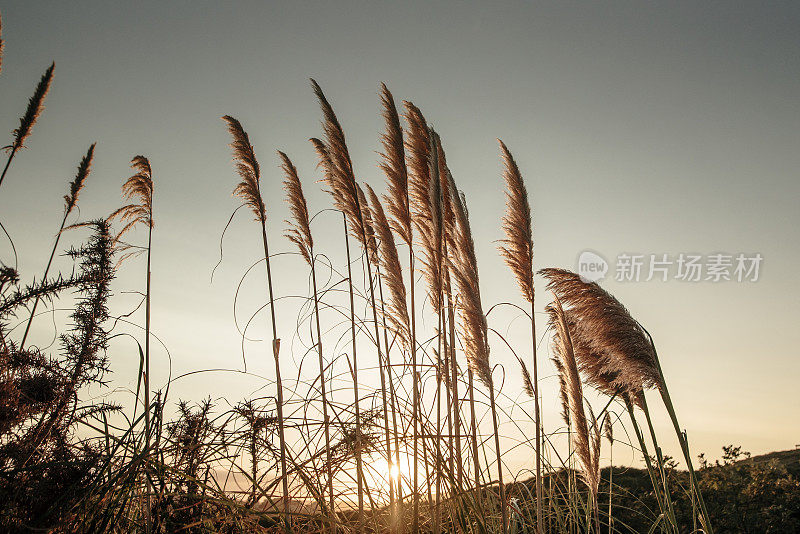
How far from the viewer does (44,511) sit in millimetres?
2047

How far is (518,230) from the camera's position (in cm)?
307

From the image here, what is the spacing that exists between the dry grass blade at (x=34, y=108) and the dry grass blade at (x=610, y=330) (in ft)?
11.6

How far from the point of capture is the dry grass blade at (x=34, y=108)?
3564 mm

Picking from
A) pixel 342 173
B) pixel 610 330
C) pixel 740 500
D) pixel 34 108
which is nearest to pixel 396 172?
pixel 342 173

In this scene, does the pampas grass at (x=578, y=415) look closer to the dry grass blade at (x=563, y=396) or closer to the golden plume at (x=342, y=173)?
the dry grass blade at (x=563, y=396)

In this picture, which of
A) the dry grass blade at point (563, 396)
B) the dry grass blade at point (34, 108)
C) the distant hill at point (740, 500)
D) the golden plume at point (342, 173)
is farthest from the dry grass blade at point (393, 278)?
the distant hill at point (740, 500)

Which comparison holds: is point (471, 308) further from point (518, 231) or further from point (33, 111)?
point (33, 111)

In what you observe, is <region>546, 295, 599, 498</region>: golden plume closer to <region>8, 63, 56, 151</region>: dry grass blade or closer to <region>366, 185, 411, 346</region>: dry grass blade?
<region>366, 185, 411, 346</region>: dry grass blade

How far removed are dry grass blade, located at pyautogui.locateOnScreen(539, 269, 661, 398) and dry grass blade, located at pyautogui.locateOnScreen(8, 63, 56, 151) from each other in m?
3.54

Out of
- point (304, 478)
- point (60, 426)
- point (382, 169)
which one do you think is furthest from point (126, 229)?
point (304, 478)

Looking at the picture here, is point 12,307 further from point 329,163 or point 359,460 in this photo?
point 329,163

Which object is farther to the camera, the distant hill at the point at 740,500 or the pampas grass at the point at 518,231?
the distant hill at the point at 740,500

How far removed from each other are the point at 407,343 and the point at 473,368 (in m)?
0.44

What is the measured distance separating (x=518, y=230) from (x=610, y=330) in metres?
0.83
